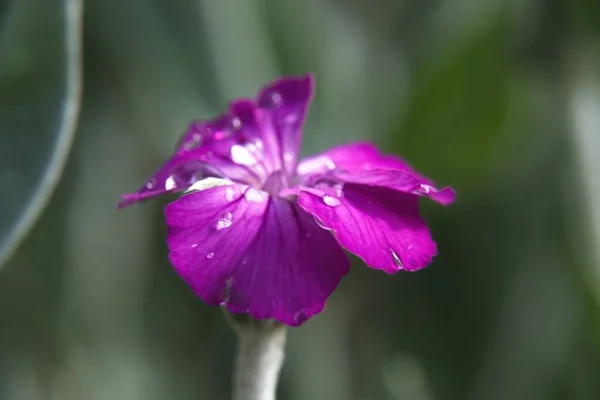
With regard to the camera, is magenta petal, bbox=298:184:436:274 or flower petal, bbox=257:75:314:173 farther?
flower petal, bbox=257:75:314:173

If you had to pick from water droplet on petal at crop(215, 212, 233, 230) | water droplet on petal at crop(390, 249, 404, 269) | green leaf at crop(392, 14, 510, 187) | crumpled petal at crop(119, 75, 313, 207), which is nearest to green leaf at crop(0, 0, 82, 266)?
crumpled petal at crop(119, 75, 313, 207)

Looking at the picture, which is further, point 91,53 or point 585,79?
point 91,53

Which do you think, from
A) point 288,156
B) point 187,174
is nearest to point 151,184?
point 187,174

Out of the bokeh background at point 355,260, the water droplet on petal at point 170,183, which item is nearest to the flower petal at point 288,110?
the water droplet on petal at point 170,183

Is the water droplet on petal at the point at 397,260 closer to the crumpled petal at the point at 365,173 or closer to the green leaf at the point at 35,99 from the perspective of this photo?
the crumpled petal at the point at 365,173

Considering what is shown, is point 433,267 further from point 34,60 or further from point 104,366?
point 34,60

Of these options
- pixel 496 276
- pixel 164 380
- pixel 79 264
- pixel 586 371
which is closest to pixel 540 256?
pixel 496 276

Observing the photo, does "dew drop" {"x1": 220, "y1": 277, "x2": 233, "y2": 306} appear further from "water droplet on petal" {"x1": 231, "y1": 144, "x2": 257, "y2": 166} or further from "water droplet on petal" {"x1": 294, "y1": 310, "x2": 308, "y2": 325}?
"water droplet on petal" {"x1": 231, "y1": 144, "x2": 257, "y2": 166}
